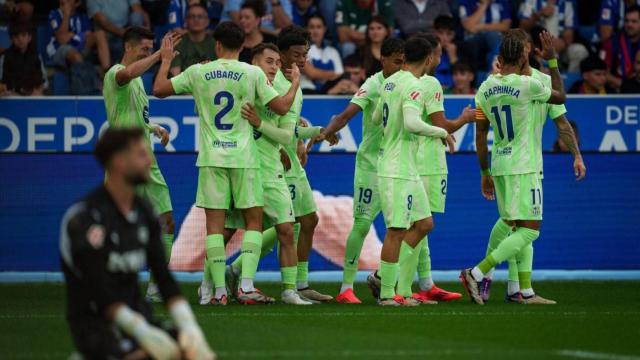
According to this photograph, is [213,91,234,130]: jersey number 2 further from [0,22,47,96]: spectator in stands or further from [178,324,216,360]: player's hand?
[0,22,47,96]: spectator in stands

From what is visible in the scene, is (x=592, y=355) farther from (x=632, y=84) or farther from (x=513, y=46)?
(x=632, y=84)

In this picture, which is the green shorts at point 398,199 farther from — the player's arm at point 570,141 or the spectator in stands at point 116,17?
the spectator in stands at point 116,17

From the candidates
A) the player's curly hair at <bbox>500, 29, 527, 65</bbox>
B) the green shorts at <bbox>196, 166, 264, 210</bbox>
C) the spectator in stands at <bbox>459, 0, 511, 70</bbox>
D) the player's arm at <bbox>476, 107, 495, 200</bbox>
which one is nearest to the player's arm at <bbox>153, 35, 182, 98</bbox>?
the green shorts at <bbox>196, 166, 264, 210</bbox>

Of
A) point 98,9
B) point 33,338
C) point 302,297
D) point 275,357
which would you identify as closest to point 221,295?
point 302,297

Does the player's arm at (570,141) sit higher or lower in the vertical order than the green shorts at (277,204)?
higher

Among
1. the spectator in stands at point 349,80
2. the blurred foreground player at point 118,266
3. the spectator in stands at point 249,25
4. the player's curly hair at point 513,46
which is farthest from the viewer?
the spectator in stands at point 249,25

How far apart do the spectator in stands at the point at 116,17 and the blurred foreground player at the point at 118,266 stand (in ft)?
43.9

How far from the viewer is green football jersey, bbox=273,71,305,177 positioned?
1280cm

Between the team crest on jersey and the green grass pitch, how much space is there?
2.38 m

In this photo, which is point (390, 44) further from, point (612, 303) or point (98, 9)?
point (98, 9)

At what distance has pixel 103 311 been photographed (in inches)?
257

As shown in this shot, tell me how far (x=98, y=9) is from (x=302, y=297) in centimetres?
836

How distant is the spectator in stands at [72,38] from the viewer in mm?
19453

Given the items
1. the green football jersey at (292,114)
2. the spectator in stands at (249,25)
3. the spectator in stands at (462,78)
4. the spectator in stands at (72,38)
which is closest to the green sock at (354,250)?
the green football jersey at (292,114)
